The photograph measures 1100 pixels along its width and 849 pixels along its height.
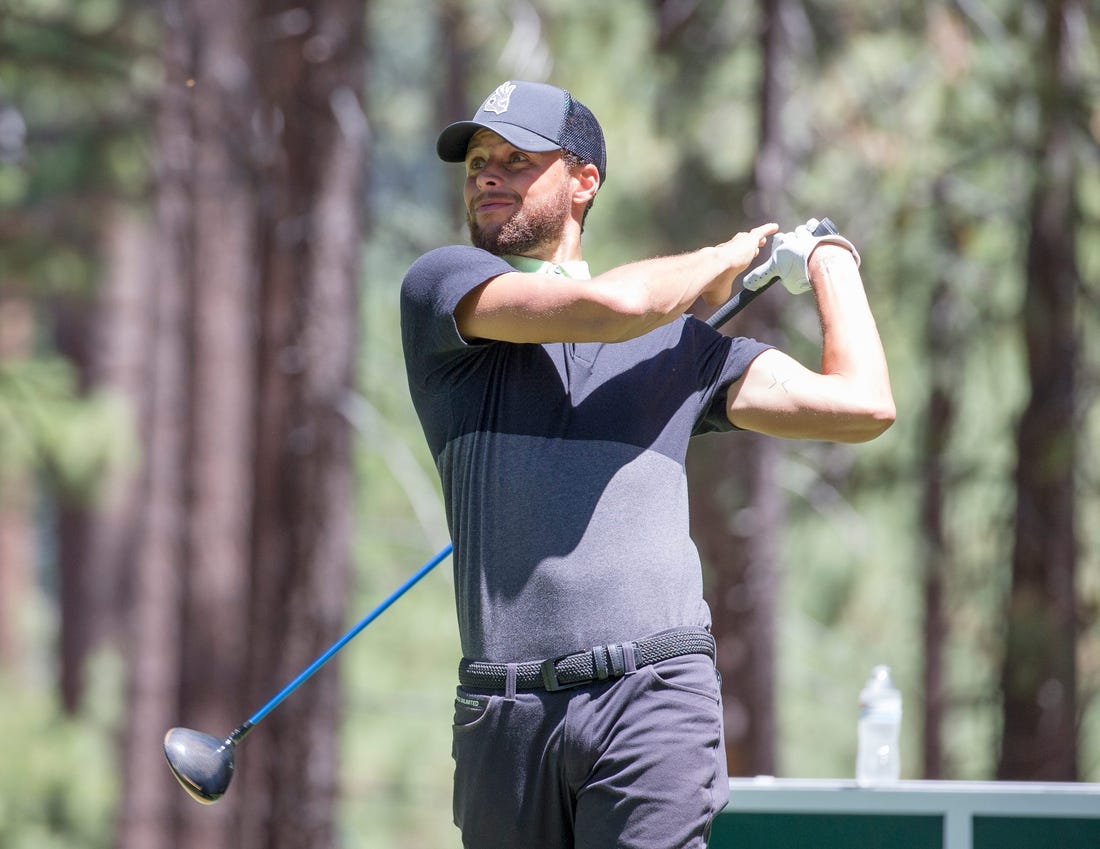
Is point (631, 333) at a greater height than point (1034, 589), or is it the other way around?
point (631, 333)

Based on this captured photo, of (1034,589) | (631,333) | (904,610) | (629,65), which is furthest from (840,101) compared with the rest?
(631,333)

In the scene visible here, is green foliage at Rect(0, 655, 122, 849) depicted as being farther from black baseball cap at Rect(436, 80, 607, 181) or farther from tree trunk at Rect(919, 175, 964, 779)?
black baseball cap at Rect(436, 80, 607, 181)

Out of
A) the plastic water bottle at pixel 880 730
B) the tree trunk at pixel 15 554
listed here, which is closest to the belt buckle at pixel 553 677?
the plastic water bottle at pixel 880 730

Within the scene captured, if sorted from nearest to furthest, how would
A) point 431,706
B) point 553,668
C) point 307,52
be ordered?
point 553,668, point 307,52, point 431,706

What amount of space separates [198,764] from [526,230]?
116 centimetres

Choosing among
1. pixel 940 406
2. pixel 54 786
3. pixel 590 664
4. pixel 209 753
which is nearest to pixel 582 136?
pixel 590 664

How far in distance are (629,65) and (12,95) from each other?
12.7 ft

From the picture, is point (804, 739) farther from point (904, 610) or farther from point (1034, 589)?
point (1034, 589)

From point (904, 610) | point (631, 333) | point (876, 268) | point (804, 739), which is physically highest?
point (876, 268)

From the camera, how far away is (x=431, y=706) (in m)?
11.2

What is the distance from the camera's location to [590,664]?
2408 mm

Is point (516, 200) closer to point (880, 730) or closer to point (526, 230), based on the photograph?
point (526, 230)

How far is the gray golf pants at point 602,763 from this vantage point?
238 centimetres

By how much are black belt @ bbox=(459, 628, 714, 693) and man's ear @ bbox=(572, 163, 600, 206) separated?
827mm
